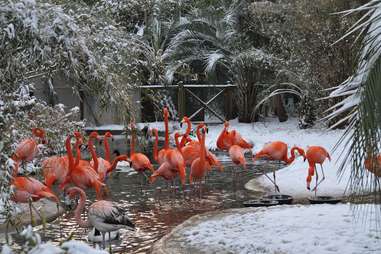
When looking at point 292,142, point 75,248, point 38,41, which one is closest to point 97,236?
point 38,41

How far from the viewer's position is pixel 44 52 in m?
3.68

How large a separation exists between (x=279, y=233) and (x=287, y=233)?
7 centimetres

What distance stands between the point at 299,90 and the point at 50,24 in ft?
44.2

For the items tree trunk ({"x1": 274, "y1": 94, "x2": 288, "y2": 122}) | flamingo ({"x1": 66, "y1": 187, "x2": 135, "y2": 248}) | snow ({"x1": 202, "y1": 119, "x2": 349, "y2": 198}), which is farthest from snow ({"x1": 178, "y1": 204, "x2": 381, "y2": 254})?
tree trunk ({"x1": 274, "y1": 94, "x2": 288, "y2": 122})

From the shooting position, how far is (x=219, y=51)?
1805 cm

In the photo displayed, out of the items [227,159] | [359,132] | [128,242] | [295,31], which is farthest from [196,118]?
[359,132]

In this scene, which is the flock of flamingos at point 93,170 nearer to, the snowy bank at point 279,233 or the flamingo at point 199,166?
the flamingo at point 199,166

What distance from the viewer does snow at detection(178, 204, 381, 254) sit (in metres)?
4.90

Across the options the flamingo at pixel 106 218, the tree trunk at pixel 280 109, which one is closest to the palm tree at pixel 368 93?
the flamingo at pixel 106 218

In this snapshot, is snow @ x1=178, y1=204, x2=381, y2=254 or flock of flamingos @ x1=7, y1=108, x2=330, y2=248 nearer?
snow @ x1=178, y1=204, x2=381, y2=254

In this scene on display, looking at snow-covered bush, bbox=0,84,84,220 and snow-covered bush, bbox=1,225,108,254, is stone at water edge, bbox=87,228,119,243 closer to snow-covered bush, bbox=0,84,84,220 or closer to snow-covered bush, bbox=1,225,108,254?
snow-covered bush, bbox=0,84,84,220

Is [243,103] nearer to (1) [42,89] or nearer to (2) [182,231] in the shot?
(1) [42,89]

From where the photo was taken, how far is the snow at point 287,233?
4.90 m

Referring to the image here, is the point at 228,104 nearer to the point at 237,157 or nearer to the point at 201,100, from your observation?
the point at 201,100
